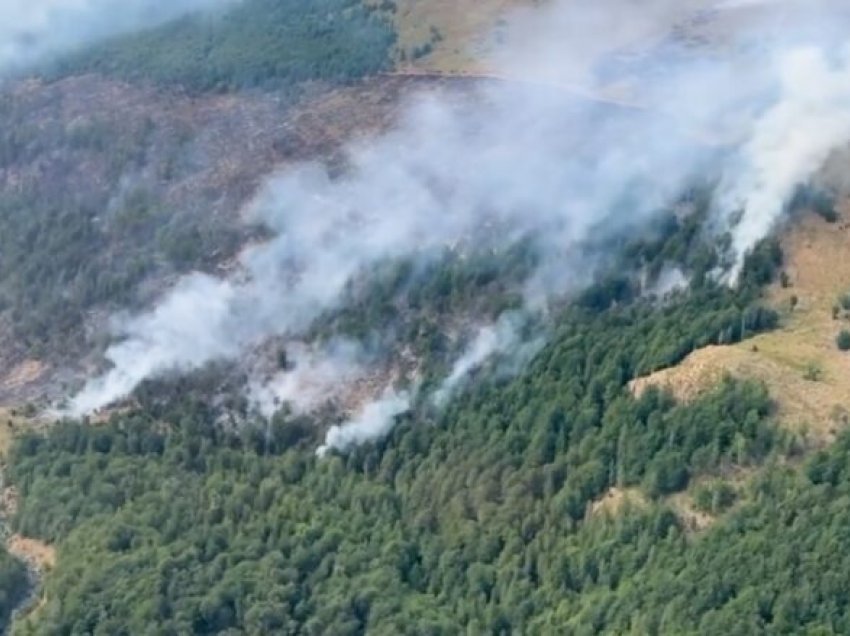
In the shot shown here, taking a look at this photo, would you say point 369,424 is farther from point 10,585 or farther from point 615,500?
point 10,585

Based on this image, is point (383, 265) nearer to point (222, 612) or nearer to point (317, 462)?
point (317, 462)

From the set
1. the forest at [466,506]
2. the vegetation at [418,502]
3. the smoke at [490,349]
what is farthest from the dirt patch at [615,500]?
the smoke at [490,349]

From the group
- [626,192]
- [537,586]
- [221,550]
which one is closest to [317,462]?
[221,550]

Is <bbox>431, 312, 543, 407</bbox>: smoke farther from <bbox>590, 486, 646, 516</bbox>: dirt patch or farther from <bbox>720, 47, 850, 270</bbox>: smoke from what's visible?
<bbox>590, 486, 646, 516</bbox>: dirt patch

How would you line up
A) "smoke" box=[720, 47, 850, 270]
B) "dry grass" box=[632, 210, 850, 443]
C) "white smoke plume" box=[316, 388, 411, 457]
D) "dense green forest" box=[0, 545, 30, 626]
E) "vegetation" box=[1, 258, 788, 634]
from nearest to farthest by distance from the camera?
"vegetation" box=[1, 258, 788, 634] < "dry grass" box=[632, 210, 850, 443] < "dense green forest" box=[0, 545, 30, 626] < "white smoke plume" box=[316, 388, 411, 457] < "smoke" box=[720, 47, 850, 270]

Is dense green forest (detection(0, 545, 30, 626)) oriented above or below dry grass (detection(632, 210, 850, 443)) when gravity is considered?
below

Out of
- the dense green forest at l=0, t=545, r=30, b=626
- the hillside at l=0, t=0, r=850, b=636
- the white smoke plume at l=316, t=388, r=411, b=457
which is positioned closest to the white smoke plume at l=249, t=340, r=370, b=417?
the hillside at l=0, t=0, r=850, b=636
